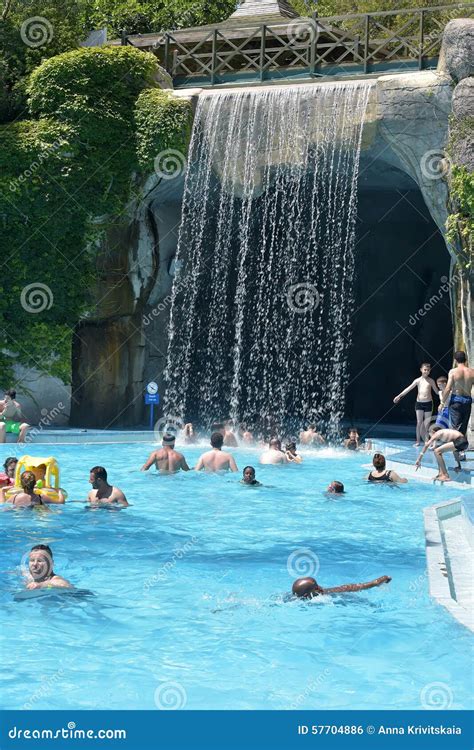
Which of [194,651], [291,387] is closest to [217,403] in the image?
[291,387]

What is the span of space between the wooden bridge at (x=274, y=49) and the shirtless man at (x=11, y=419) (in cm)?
899

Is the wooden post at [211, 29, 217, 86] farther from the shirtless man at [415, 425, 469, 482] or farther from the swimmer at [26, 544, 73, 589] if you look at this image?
the swimmer at [26, 544, 73, 589]

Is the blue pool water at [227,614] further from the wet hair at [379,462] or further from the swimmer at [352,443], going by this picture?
the swimmer at [352,443]

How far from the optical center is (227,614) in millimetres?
9258

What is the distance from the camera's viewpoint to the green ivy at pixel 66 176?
23.5m

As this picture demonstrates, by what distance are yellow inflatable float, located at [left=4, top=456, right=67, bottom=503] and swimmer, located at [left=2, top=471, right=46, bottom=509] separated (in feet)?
0.86

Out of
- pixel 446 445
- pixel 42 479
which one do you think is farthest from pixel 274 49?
pixel 42 479

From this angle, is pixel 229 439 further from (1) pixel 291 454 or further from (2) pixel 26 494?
(2) pixel 26 494

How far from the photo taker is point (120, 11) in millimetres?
37469

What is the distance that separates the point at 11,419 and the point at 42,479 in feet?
25.7

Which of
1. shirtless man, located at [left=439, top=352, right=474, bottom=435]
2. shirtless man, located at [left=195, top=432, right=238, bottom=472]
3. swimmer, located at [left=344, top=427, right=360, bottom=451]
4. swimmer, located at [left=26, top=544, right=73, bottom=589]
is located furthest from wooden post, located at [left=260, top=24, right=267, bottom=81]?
swimmer, located at [left=26, top=544, right=73, bottom=589]

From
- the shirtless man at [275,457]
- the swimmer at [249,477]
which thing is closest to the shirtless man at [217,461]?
the swimmer at [249,477]

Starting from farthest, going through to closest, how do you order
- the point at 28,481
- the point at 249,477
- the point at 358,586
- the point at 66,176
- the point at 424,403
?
the point at 66,176 → the point at 424,403 → the point at 249,477 → the point at 28,481 → the point at 358,586
